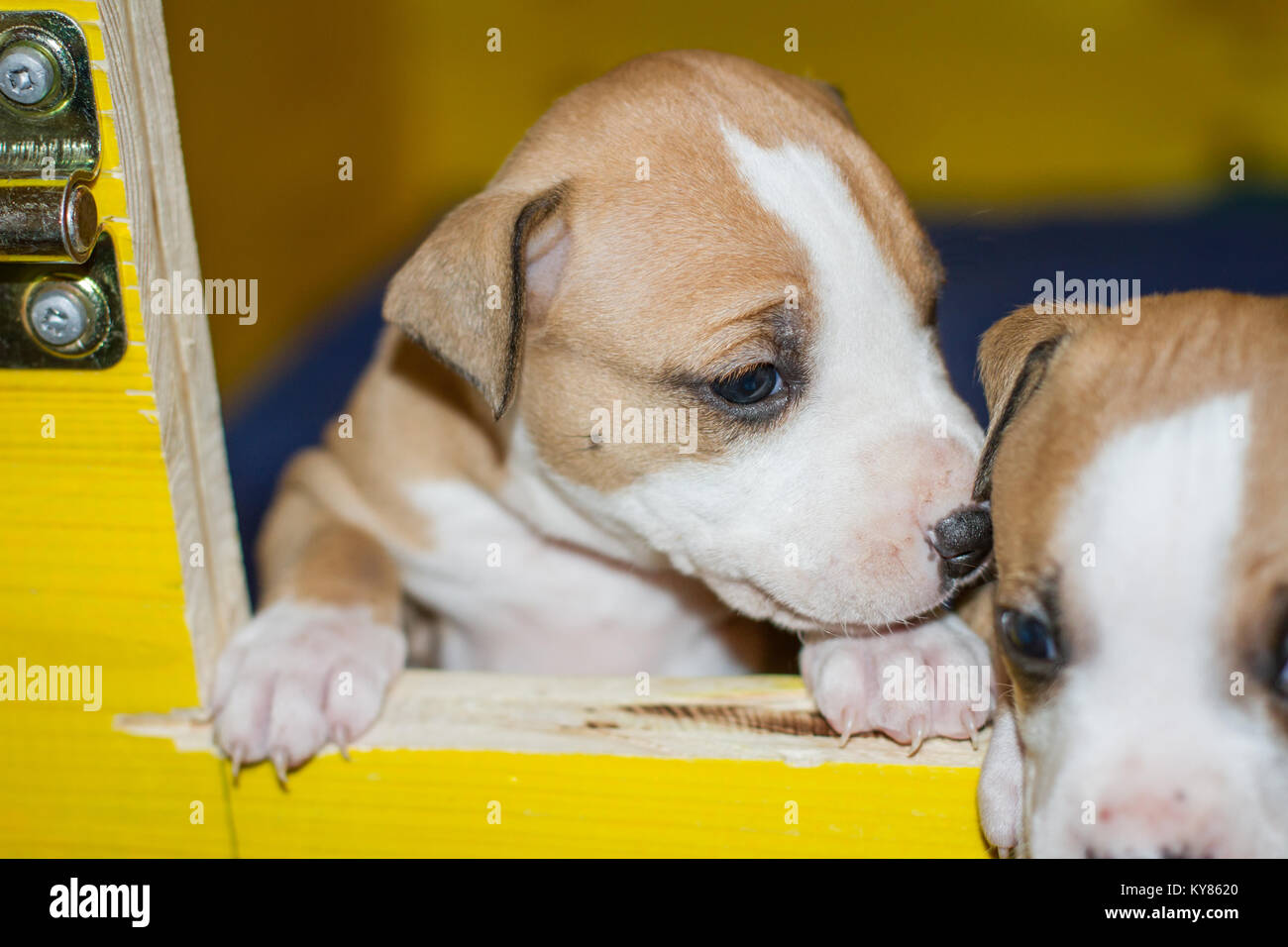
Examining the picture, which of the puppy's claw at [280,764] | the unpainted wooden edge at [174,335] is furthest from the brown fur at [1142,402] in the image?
the unpainted wooden edge at [174,335]

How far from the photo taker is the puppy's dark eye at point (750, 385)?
2.44m

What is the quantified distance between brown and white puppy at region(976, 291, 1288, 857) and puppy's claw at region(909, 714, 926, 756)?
0.17 m

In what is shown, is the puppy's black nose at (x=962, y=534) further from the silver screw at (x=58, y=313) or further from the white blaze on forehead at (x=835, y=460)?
the silver screw at (x=58, y=313)

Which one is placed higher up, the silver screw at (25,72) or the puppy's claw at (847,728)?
the silver screw at (25,72)

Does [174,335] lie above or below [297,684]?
above

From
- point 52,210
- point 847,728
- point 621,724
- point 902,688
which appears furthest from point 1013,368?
point 52,210

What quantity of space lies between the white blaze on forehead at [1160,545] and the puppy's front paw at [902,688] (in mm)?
394

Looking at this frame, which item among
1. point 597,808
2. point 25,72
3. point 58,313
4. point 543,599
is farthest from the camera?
point 543,599

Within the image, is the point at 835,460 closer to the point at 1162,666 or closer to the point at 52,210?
the point at 1162,666

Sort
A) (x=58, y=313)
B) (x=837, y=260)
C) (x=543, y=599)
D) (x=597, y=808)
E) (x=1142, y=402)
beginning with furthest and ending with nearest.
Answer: (x=543, y=599), (x=837, y=260), (x=597, y=808), (x=58, y=313), (x=1142, y=402)

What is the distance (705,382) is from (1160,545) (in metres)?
0.96

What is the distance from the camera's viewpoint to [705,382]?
2.46m

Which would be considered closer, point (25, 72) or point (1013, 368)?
point (25, 72)

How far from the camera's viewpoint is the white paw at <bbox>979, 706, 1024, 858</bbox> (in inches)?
81.4
